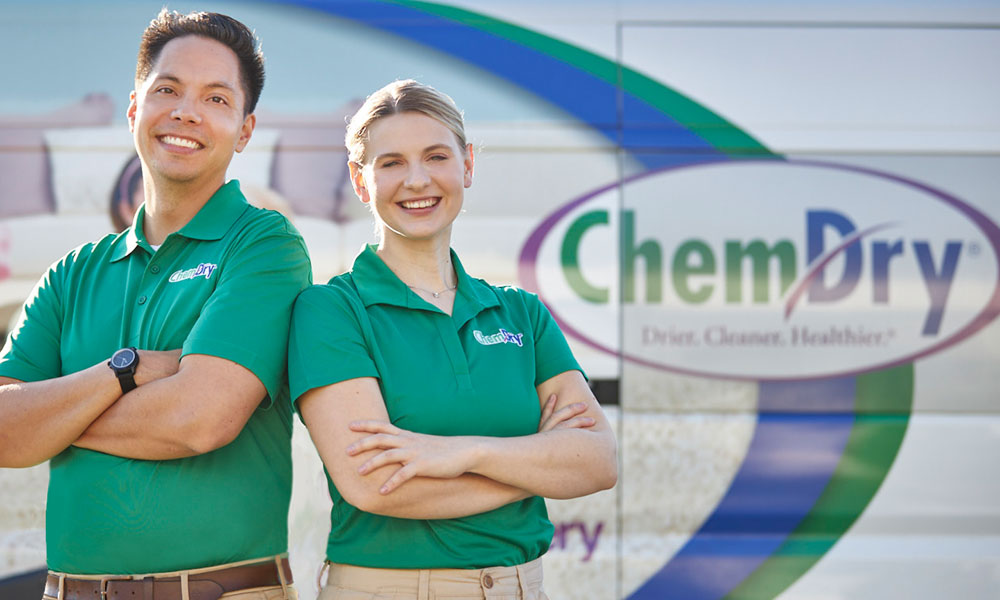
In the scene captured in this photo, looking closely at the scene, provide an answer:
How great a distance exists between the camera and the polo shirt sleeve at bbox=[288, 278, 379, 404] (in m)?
1.65

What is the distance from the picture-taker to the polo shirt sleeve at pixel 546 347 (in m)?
1.91

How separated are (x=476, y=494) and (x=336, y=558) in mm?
290

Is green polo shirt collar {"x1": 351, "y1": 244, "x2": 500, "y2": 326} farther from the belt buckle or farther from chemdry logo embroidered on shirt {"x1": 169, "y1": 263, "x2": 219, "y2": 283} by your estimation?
the belt buckle

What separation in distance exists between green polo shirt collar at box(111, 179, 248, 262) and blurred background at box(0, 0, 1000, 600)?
140 cm

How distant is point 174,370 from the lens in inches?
66.9

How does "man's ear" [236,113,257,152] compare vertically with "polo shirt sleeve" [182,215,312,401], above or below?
above

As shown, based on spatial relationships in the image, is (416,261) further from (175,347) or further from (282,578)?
(282,578)

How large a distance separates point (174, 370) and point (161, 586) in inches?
15.1

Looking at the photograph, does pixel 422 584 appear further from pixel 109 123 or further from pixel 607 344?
pixel 109 123

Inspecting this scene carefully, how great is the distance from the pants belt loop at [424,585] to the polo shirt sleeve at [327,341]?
362 mm

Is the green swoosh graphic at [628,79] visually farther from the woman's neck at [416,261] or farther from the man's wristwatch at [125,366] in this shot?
the man's wristwatch at [125,366]

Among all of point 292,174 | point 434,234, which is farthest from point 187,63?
point 292,174

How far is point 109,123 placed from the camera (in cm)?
328

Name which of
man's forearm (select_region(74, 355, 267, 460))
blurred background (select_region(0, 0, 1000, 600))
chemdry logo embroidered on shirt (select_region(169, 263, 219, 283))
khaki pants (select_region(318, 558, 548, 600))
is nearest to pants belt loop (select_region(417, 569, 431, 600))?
khaki pants (select_region(318, 558, 548, 600))
